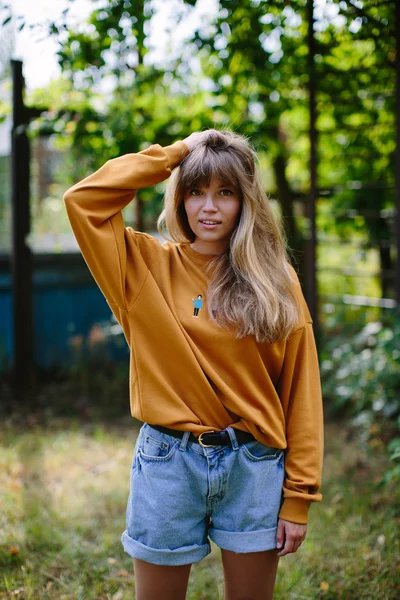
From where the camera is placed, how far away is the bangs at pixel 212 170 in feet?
6.23

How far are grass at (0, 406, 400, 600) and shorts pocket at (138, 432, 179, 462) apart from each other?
1116 mm

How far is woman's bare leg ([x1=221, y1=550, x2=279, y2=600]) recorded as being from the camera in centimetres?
187

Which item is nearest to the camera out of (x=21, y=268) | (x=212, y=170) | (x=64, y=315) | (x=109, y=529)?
(x=212, y=170)

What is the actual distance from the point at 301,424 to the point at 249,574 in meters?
0.47

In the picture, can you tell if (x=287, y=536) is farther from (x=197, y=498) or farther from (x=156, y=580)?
(x=156, y=580)

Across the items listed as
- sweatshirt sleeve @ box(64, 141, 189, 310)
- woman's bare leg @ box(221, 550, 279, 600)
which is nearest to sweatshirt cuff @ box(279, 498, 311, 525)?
woman's bare leg @ box(221, 550, 279, 600)

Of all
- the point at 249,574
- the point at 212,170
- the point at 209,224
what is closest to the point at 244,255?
the point at 209,224

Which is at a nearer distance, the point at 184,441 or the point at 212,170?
the point at 184,441

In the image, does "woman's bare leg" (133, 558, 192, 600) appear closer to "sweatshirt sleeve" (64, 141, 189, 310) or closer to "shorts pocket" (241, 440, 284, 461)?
"shorts pocket" (241, 440, 284, 461)

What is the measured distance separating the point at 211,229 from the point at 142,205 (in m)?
4.29

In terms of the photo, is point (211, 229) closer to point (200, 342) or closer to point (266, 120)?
point (200, 342)

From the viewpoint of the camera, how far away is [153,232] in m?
6.76

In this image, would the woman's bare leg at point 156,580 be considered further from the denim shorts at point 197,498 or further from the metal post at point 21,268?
the metal post at point 21,268

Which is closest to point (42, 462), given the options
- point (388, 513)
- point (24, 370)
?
point (24, 370)
